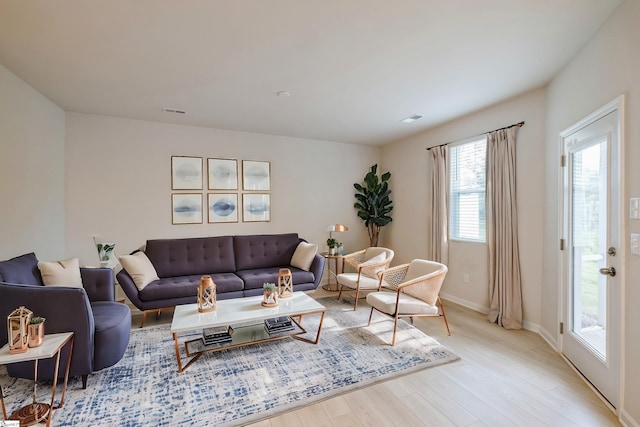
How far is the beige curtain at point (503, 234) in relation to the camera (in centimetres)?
345

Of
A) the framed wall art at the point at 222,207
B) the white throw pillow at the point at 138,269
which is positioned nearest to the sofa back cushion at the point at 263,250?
the framed wall art at the point at 222,207

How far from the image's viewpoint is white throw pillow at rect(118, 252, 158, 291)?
3.51 metres

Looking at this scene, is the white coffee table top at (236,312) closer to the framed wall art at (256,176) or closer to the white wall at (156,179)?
the white wall at (156,179)

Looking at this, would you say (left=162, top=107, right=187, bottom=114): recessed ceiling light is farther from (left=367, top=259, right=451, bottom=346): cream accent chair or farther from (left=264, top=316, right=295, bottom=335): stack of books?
(left=367, top=259, right=451, bottom=346): cream accent chair

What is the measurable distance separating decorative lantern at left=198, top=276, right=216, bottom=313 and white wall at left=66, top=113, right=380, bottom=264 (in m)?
1.99

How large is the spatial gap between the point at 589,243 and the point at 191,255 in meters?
4.39

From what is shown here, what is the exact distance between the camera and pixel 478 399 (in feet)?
6.97

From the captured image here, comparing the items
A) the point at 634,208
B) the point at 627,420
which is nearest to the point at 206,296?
the point at 627,420

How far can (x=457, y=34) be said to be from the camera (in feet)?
7.29

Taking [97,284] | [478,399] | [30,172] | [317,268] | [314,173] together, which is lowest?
[478,399]

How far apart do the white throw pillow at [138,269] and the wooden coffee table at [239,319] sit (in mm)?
955

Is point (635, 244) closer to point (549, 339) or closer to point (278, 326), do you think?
point (549, 339)

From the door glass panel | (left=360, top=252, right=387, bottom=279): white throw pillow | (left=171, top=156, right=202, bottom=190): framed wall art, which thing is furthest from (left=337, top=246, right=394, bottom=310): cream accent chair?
(left=171, top=156, right=202, bottom=190): framed wall art

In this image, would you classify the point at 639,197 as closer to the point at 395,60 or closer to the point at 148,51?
the point at 395,60
